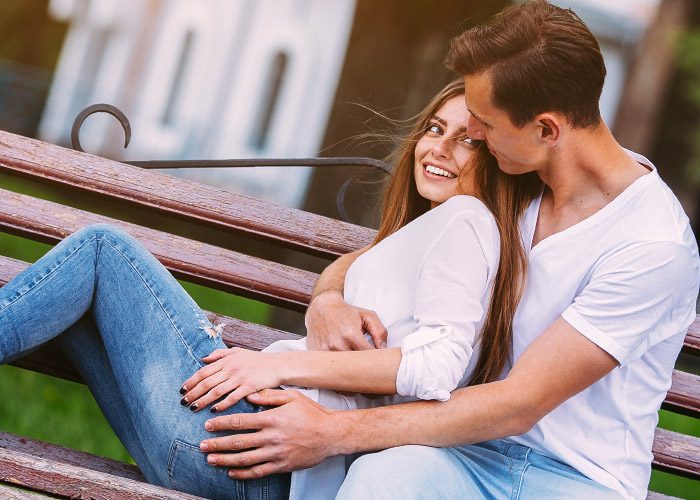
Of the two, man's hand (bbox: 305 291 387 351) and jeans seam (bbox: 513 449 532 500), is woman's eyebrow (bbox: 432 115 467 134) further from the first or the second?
jeans seam (bbox: 513 449 532 500)

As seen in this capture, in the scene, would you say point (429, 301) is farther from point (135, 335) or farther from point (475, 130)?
point (135, 335)

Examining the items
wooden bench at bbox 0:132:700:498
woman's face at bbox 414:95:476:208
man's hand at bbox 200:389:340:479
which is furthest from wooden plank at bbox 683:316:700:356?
man's hand at bbox 200:389:340:479

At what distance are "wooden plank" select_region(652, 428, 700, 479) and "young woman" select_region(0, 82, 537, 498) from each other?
0.70 metres

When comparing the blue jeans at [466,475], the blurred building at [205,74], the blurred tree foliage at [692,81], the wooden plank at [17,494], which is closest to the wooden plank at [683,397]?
the blue jeans at [466,475]

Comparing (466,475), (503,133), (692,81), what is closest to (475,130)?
(503,133)

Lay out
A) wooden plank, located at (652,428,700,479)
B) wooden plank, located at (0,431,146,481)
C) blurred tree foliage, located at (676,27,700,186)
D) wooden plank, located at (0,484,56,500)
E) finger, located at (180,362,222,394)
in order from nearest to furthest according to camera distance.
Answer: wooden plank, located at (0,484,56,500) → finger, located at (180,362,222,394) → wooden plank, located at (0,431,146,481) → wooden plank, located at (652,428,700,479) → blurred tree foliage, located at (676,27,700,186)

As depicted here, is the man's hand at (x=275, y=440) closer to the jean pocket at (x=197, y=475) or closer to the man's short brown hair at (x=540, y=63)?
the jean pocket at (x=197, y=475)

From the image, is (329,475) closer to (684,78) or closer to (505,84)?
(505,84)

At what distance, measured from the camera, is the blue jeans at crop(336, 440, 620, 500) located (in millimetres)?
1961

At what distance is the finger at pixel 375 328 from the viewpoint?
89.4 inches

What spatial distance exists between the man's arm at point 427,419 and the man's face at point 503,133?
371mm

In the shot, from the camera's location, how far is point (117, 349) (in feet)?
7.82

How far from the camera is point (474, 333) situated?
2.20 m

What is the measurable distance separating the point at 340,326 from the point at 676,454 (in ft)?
3.42
